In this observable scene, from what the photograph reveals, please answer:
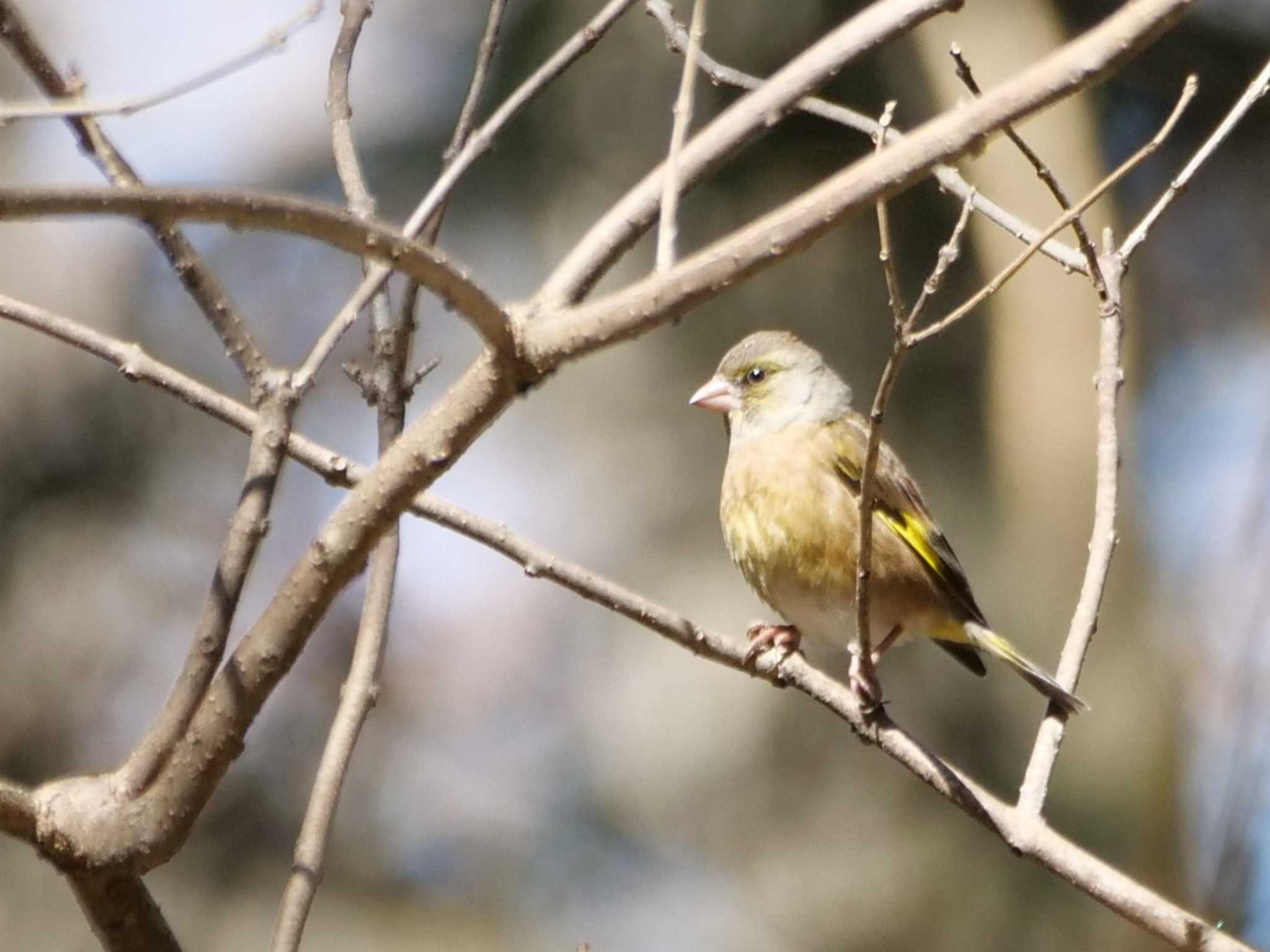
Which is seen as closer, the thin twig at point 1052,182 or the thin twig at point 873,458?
the thin twig at point 873,458

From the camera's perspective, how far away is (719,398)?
4594 mm

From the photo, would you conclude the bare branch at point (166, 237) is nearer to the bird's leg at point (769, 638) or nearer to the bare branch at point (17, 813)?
the bare branch at point (17, 813)

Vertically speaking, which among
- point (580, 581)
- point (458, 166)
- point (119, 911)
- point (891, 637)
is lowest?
point (119, 911)

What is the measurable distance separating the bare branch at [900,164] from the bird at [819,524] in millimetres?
2104

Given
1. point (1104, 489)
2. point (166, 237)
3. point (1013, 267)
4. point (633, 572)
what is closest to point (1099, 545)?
point (1104, 489)

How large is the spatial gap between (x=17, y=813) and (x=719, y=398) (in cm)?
285

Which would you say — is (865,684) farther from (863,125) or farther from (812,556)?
(812,556)

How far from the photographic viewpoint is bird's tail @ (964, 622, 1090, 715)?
2.81 m

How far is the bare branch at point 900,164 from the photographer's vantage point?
172 centimetres

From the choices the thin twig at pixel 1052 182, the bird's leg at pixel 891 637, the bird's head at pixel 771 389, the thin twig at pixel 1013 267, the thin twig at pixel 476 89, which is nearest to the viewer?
the thin twig at pixel 1013 267

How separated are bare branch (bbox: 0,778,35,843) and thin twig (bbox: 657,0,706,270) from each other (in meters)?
1.12

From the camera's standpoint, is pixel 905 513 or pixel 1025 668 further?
pixel 905 513

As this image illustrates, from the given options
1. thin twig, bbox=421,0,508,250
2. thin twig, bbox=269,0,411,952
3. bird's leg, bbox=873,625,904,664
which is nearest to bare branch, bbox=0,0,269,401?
thin twig, bbox=269,0,411,952

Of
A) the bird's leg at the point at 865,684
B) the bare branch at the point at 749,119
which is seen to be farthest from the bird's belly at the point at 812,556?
the bare branch at the point at 749,119
